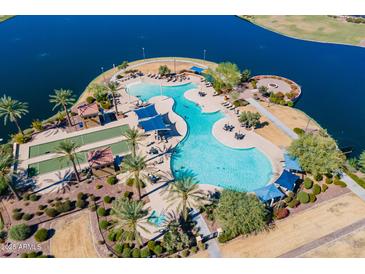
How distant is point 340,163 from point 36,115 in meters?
71.4

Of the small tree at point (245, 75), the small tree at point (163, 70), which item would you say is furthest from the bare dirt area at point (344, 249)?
the small tree at point (163, 70)

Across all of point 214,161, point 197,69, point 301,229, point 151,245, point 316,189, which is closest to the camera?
point 151,245

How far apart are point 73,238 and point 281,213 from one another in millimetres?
33950

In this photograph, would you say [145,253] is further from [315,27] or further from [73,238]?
[315,27]

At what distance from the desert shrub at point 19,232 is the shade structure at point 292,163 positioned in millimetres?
46795

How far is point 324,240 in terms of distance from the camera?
139 feet

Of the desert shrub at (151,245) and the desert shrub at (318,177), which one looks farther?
the desert shrub at (318,177)

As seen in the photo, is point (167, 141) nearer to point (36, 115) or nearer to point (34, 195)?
point (34, 195)

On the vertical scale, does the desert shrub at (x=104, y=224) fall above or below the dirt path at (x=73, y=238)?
above

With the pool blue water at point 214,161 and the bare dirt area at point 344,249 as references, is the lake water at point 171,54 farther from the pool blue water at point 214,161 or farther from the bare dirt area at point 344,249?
the bare dirt area at point 344,249

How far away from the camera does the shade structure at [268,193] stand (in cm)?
4612

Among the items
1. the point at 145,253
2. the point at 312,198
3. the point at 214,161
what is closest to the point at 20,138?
the point at 145,253

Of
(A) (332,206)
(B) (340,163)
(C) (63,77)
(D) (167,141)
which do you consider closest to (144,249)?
(D) (167,141)

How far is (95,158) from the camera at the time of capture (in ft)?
172
